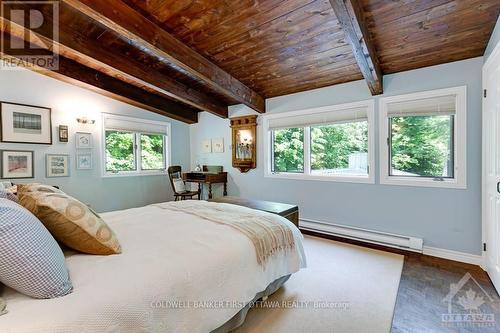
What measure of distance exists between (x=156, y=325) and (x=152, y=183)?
176 inches

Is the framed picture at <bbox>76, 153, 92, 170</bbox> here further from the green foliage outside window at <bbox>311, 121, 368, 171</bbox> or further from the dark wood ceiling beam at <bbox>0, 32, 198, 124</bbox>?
the green foliage outside window at <bbox>311, 121, 368, 171</bbox>

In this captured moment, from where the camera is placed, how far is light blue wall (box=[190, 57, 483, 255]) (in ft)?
8.86

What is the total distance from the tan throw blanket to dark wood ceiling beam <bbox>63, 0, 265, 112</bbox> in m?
1.77

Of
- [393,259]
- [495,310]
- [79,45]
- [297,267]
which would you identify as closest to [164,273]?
[297,267]

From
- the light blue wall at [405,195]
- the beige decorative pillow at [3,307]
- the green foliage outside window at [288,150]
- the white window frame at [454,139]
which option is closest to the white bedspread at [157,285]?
the beige decorative pillow at [3,307]

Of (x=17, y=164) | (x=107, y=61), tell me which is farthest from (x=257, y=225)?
(x=17, y=164)

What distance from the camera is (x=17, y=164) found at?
3477mm

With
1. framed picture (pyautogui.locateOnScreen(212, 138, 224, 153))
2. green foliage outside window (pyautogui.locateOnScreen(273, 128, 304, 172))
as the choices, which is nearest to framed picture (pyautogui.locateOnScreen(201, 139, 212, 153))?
framed picture (pyautogui.locateOnScreen(212, 138, 224, 153))

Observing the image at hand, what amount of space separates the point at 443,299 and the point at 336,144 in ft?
7.56

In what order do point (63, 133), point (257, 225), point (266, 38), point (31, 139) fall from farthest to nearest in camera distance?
point (63, 133)
point (31, 139)
point (266, 38)
point (257, 225)

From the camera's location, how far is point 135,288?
3.44 feet

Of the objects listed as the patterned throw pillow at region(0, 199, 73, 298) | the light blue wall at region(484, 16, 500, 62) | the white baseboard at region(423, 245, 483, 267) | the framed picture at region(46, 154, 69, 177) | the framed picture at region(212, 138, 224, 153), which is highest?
the light blue wall at region(484, 16, 500, 62)

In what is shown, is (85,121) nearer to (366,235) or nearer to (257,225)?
(257,225)

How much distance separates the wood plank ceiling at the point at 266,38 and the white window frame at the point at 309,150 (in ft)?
1.20
